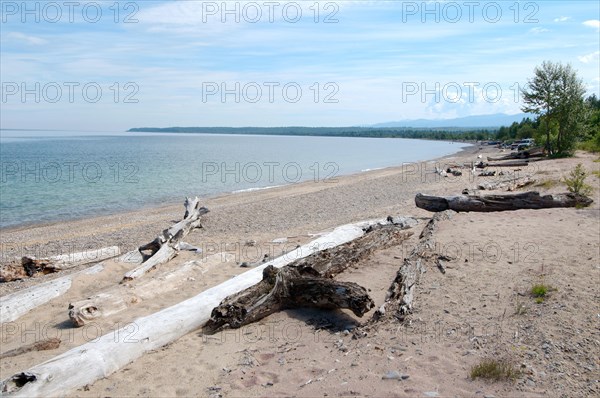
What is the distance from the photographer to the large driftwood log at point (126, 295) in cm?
706

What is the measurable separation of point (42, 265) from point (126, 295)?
3.68m

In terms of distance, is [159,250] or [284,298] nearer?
[284,298]

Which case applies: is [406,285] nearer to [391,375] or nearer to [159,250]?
[391,375]

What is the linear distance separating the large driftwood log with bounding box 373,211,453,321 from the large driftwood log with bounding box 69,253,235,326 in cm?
401

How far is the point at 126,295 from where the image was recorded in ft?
25.4

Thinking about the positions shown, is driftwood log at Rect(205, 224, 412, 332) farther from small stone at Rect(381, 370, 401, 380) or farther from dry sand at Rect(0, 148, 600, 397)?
small stone at Rect(381, 370, 401, 380)

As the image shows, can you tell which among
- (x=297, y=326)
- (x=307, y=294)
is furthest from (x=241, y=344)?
(x=307, y=294)

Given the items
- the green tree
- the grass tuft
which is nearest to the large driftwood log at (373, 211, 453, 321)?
the grass tuft

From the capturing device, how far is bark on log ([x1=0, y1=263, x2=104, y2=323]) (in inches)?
293

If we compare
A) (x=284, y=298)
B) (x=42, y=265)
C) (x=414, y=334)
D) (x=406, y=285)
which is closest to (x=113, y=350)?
(x=284, y=298)

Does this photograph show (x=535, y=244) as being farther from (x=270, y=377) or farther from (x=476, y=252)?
(x=270, y=377)

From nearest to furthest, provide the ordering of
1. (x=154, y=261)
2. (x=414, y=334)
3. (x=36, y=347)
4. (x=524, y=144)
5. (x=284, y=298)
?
1. (x=414, y=334)
2. (x=36, y=347)
3. (x=284, y=298)
4. (x=154, y=261)
5. (x=524, y=144)

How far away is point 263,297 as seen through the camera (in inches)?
268

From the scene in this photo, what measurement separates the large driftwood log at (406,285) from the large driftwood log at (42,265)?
736cm
